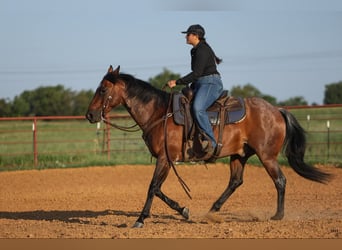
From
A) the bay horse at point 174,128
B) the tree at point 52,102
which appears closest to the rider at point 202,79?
the bay horse at point 174,128

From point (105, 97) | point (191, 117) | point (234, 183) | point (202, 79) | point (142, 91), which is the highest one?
point (202, 79)

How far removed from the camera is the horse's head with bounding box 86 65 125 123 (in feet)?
27.5

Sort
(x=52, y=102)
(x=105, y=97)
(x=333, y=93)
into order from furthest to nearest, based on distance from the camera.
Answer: (x=333, y=93) → (x=52, y=102) → (x=105, y=97)

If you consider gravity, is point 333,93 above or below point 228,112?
above

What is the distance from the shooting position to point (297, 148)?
9.00 meters

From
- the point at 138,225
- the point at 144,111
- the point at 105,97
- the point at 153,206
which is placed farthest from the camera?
the point at 153,206

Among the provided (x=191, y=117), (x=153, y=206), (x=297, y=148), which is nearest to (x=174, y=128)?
(x=191, y=117)

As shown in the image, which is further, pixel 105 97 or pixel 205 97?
pixel 105 97

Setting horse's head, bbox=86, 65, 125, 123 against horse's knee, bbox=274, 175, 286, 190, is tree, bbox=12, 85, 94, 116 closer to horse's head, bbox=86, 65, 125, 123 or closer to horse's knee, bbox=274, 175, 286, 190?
horse's head, bbox=86, 65, 125, 123

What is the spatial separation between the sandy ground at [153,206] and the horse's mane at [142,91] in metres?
1.86

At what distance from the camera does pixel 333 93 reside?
4728 cm

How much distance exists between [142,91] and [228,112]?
53.0 inches

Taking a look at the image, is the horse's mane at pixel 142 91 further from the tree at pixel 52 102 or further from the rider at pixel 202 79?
the tree at pixel 52 102

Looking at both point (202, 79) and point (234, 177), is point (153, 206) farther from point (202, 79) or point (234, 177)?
point (202, 79)
